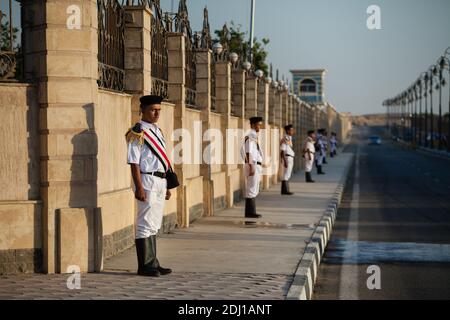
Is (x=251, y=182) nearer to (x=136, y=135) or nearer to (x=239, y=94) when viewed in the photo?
(x=239, y=94)

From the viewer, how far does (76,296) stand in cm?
882

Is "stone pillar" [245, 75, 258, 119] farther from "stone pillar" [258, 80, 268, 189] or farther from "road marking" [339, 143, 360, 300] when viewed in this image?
"road marking" [339, 143, 360, 300]

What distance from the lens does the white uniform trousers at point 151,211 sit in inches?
405

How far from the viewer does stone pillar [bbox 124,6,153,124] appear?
1331 cm

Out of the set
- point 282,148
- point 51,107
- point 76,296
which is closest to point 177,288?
point 76,296

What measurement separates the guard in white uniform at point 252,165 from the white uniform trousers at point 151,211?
7.40m

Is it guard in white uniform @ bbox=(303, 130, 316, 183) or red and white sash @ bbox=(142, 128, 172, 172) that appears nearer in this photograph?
red and white sash @ bbox=(142, 128, 172, 172)

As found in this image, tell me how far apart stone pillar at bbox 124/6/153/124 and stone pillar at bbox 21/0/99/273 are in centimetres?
271

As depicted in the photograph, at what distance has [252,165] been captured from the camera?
1778cm

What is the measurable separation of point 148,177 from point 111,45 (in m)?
3.00

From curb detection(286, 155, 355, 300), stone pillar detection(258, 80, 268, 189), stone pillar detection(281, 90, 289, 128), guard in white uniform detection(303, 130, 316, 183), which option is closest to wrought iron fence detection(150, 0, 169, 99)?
curb detection(286, 155, 355, 300)
